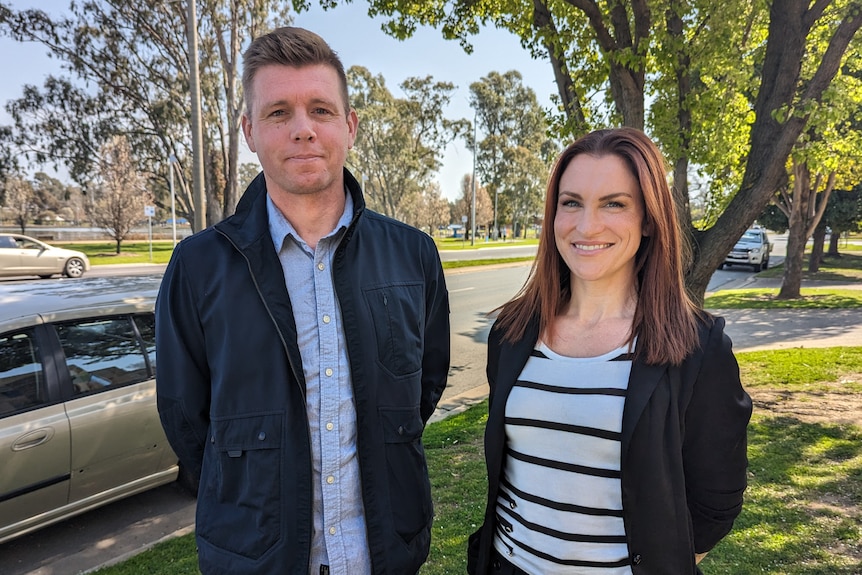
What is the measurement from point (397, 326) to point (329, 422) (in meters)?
0.39

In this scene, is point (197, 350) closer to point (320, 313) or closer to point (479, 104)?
point (320, 313)

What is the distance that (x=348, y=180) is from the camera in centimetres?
200

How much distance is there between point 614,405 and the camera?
1520 millimetres

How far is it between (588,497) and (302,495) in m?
0.85

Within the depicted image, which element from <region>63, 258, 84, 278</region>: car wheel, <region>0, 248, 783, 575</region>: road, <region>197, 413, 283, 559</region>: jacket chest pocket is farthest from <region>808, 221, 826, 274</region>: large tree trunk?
<region>63, 258, 84, 278</region>: car wheel

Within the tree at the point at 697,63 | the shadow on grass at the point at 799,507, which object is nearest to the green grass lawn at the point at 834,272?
the tree at the point at 697,63

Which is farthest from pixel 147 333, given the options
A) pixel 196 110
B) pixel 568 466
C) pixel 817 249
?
pixel 817 249

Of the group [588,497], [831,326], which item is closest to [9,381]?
[588,497]

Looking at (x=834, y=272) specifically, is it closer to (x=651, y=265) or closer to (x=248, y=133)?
(x=651, y=265)

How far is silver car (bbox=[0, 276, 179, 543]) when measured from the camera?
316cm

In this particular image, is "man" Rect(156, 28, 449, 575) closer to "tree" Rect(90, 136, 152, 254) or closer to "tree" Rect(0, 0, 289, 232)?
"tree" Rect(0, 0, 289, 232)

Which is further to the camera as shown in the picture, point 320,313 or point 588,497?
point 320,313

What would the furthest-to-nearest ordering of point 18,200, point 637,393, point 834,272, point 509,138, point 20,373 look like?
point 509,138, point 18,200, point 834,272, point 20,373, point 637,393

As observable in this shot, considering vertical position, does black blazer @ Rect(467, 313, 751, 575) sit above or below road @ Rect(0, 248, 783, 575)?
above
